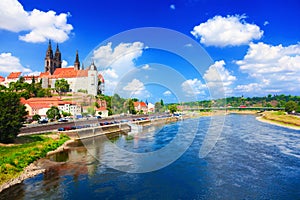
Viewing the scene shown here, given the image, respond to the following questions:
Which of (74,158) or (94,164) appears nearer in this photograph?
(94,164)

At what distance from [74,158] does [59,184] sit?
5.67 meters

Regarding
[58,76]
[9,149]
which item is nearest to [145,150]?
[9,149]

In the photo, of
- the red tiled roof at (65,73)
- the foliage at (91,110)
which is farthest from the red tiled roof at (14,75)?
the foliage at (91,110)

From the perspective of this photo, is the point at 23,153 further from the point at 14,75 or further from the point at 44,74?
the point at 14,75

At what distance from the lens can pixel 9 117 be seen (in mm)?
18562

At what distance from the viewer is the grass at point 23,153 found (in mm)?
13305

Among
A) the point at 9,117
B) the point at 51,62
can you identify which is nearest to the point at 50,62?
the point at 51,62

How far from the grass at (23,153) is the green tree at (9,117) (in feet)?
3.24

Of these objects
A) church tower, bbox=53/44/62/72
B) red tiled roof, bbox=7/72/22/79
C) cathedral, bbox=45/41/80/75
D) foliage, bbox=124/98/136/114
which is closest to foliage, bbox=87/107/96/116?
foliage, bbox=124/98/136/114

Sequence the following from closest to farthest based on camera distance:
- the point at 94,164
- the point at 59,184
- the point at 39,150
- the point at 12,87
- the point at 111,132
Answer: the point at 59,184, the point at 94,164, the point at 39,150, the point at 111,132, the point at 12,87

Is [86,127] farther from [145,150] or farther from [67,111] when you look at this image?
[67,111]

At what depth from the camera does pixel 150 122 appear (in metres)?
48.2

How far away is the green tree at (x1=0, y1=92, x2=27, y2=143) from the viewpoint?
59.4ft

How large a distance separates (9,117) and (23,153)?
3.73 m
